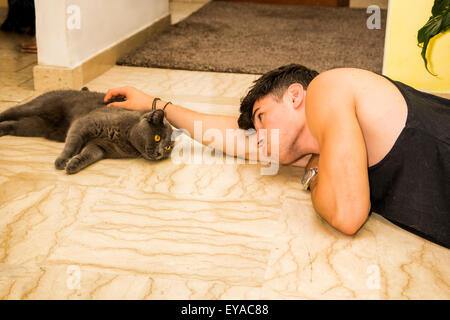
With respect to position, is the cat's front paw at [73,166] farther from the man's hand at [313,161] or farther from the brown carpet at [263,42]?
the brown carpet at [263,42]

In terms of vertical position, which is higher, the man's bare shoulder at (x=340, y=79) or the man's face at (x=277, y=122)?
the man's bare shoulder at (x=340, y=79)

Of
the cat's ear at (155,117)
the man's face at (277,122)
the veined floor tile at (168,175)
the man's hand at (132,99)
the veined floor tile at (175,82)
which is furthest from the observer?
the veined floor tile at (175,82)

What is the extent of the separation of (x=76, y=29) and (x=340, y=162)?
5.62ft

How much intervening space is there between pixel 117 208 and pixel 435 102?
0.97 meters

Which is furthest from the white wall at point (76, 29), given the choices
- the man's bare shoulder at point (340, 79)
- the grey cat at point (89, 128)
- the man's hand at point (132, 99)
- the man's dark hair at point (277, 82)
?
the man's bare shoulder at point (340, 79)

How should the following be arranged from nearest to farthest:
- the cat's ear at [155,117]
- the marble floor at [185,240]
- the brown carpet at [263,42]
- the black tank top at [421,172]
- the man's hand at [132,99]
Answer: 1. the marble floor at [185,240]
2. the black tank top at [421,172]
3. the cat's ear at [155,117]
4. the man's hand at [132,99]
5. the brown carpet at [263,42]

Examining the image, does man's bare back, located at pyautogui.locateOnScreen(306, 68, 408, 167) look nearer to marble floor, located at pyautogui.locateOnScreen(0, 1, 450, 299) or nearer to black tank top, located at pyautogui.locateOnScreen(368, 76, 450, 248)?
black tank top, located at pyautogui.locateOnScreen(368, 76, 450, 248)

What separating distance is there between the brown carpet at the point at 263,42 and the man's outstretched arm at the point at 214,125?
3.78 feet

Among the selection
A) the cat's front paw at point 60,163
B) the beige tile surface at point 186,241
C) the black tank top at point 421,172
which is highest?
the black tank top at point 421,172

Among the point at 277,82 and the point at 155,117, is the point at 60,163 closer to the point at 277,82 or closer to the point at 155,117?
the point at 155,117

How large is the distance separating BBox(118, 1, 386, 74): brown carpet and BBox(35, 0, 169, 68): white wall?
236mm

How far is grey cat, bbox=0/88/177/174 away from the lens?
173cm

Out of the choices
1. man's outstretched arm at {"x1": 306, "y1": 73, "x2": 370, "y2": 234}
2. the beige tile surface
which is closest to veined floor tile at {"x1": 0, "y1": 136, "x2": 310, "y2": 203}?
the beige tile surface

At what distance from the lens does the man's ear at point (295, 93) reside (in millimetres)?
1500
